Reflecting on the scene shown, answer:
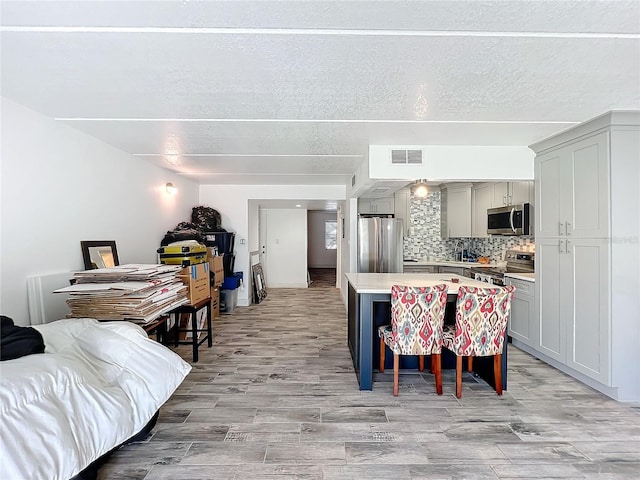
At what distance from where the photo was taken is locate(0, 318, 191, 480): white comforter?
1.28m

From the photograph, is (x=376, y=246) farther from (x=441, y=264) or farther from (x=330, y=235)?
(x=330, y=235)

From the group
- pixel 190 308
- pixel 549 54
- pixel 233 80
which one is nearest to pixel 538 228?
pixel 549 54

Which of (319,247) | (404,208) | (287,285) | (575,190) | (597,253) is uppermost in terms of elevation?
(404,208)

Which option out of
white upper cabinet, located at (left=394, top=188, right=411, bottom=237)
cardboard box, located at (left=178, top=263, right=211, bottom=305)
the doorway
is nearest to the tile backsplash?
white upper cabinet, located at (left=394, top=188, right=411, bottom=237)

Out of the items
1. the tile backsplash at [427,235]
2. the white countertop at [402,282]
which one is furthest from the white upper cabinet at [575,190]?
the tile backsplash at [427,235]

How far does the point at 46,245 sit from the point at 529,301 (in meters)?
4.66

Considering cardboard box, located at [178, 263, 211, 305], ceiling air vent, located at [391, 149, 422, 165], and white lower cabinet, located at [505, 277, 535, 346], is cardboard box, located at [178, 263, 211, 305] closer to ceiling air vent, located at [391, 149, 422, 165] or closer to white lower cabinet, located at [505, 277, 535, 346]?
ceiling air vent, located at [391, 149, 422, 165]

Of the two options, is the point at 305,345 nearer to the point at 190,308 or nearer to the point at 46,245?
the point at 190,308

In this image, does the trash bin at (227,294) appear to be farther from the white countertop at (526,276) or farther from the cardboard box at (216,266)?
the white countertop at (526,276)

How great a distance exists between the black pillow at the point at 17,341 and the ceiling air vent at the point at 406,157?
3.14m

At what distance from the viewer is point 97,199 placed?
330cm

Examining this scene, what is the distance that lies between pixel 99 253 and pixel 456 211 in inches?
206

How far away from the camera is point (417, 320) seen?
9.07 ft

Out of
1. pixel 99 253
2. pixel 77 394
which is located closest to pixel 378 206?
pixel 99 253
